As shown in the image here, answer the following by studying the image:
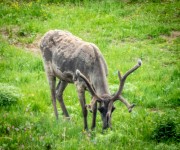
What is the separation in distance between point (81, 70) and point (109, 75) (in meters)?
3.94

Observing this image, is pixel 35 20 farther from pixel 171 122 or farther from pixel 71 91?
pixel 171 122

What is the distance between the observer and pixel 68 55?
10.5 m

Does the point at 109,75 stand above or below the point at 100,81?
below

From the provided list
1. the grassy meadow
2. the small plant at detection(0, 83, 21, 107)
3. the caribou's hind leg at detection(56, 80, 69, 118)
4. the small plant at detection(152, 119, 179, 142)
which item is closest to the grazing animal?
the caribou's hind leg at detection(56, 80, 69, 118)

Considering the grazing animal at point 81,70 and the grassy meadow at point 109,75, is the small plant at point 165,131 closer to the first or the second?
the grassy meadow at point 109,75

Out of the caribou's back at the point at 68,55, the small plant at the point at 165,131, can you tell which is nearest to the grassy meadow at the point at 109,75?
the small plant at the point at 165,131

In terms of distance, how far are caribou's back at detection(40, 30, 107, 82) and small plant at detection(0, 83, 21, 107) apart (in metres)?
1.03

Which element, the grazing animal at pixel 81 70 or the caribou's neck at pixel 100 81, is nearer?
the grazing animal at pixel 81 70

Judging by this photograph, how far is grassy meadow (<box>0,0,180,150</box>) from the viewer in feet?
29.6

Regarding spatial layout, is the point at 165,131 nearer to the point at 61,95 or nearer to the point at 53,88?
the point at 61,95

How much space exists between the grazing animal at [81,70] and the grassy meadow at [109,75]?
47 cm

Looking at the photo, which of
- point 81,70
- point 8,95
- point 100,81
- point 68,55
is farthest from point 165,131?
point 8,95

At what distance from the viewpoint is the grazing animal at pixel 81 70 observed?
30.1ft

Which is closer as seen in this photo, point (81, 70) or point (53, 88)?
point (81, 70)
